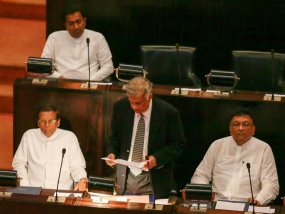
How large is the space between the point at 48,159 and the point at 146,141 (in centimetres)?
75

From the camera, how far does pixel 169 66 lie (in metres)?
7.89

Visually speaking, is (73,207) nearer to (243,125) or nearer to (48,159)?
(48,159)

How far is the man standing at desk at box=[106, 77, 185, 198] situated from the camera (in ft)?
21.5

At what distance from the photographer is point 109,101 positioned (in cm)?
714

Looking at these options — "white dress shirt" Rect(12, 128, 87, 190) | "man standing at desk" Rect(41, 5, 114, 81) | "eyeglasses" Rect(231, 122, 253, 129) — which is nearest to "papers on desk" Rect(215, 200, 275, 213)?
"eyeglasses" Rect(231, 122, 253, 129)

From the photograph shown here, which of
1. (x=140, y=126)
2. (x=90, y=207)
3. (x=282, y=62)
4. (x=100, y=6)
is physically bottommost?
(x=90, y=207)

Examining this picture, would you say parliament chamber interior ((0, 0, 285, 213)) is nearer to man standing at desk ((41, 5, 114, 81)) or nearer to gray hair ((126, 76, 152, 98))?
man standing at desk ((41, 5, 114, 81))

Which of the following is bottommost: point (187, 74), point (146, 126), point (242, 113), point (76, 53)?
point (146, 126)

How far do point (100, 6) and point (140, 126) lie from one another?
7.79ft

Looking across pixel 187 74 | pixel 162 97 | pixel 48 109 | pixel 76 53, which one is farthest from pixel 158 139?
pixel 76 53

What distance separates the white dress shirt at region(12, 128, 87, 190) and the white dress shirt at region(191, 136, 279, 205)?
86 centimetres

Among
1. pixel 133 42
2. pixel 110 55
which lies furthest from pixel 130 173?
pixel 133 42

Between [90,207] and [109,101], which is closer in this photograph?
[90,207]

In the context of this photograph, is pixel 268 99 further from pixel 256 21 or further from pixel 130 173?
pixel 256 21
